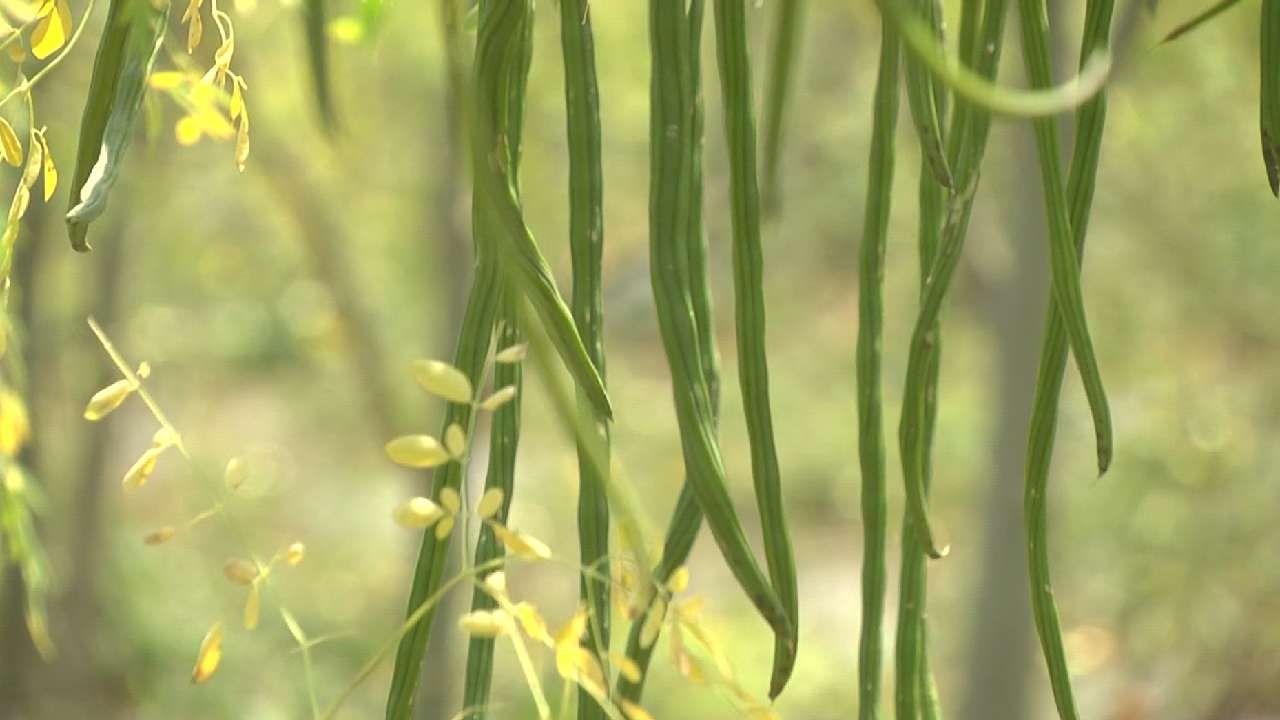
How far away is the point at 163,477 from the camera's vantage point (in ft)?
17.2

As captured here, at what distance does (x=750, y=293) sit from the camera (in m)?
0.47

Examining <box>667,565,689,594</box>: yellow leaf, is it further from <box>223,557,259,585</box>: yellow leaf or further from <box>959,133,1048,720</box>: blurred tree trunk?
<box>959,133,1048,720</box>: blurred tree trunk

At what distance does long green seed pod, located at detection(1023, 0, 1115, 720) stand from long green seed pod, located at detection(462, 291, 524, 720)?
150 millimetres

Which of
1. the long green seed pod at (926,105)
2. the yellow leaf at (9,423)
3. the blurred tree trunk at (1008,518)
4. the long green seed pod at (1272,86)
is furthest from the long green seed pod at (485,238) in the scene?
the blurred tree trunk at (1008,518)

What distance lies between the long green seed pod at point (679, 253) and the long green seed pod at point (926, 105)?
6cm

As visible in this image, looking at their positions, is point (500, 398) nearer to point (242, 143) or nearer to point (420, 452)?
point (420, 452)

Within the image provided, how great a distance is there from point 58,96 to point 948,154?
2411mm

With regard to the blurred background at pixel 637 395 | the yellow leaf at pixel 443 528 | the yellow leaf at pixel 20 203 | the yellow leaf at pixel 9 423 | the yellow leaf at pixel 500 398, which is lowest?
the blurred background at pixel 637 395

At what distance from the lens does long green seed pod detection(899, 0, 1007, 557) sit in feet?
1.48

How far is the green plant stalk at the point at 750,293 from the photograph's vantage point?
45cm

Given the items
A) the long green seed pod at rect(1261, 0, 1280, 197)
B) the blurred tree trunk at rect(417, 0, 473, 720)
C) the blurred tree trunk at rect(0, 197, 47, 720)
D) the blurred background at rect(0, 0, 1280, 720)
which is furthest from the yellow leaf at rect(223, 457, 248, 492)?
the blurred tree trunk at rect(0, 197, 47, 720)

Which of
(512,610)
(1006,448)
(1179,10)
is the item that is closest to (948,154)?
(512,610)

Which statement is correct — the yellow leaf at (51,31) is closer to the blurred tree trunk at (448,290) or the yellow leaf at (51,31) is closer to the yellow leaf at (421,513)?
the yellow leaf at (421,513)

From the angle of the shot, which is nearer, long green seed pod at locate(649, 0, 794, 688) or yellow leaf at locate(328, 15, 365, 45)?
long green seed pod at locate(649, 0, 794, 688)
